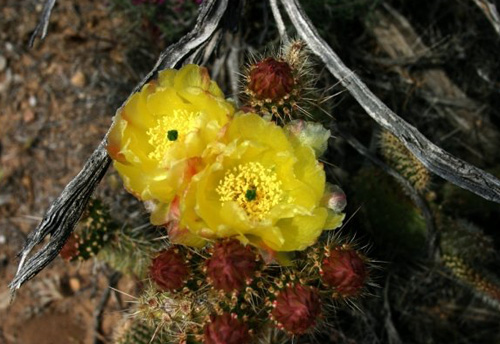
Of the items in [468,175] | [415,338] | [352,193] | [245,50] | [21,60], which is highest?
[21,60]

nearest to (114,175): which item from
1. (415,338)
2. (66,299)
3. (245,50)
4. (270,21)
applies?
A: (66,299)

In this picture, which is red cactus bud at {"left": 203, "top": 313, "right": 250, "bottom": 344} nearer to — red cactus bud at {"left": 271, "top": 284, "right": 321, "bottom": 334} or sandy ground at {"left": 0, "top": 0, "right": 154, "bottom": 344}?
red cactus bud at {"left": 271, "top": 284, "right": 321, "bottom": 334}

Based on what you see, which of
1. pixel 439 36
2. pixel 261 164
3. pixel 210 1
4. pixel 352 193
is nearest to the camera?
pixel 261 164

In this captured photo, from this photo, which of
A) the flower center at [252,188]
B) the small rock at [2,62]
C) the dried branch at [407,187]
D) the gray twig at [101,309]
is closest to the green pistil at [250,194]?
the flower center at [252,188]

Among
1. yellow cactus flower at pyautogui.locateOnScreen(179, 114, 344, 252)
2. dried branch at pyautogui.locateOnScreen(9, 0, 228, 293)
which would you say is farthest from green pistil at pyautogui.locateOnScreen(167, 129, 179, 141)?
dried branch at pyautogui.locateOnScreen(9, 0, 228, 293)

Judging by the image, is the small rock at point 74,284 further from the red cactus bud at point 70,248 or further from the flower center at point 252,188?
the flower center at point 252,188

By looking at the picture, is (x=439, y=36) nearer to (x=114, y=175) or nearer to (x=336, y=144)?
(x=336, y=144)

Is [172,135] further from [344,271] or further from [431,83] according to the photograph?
[431,83]
